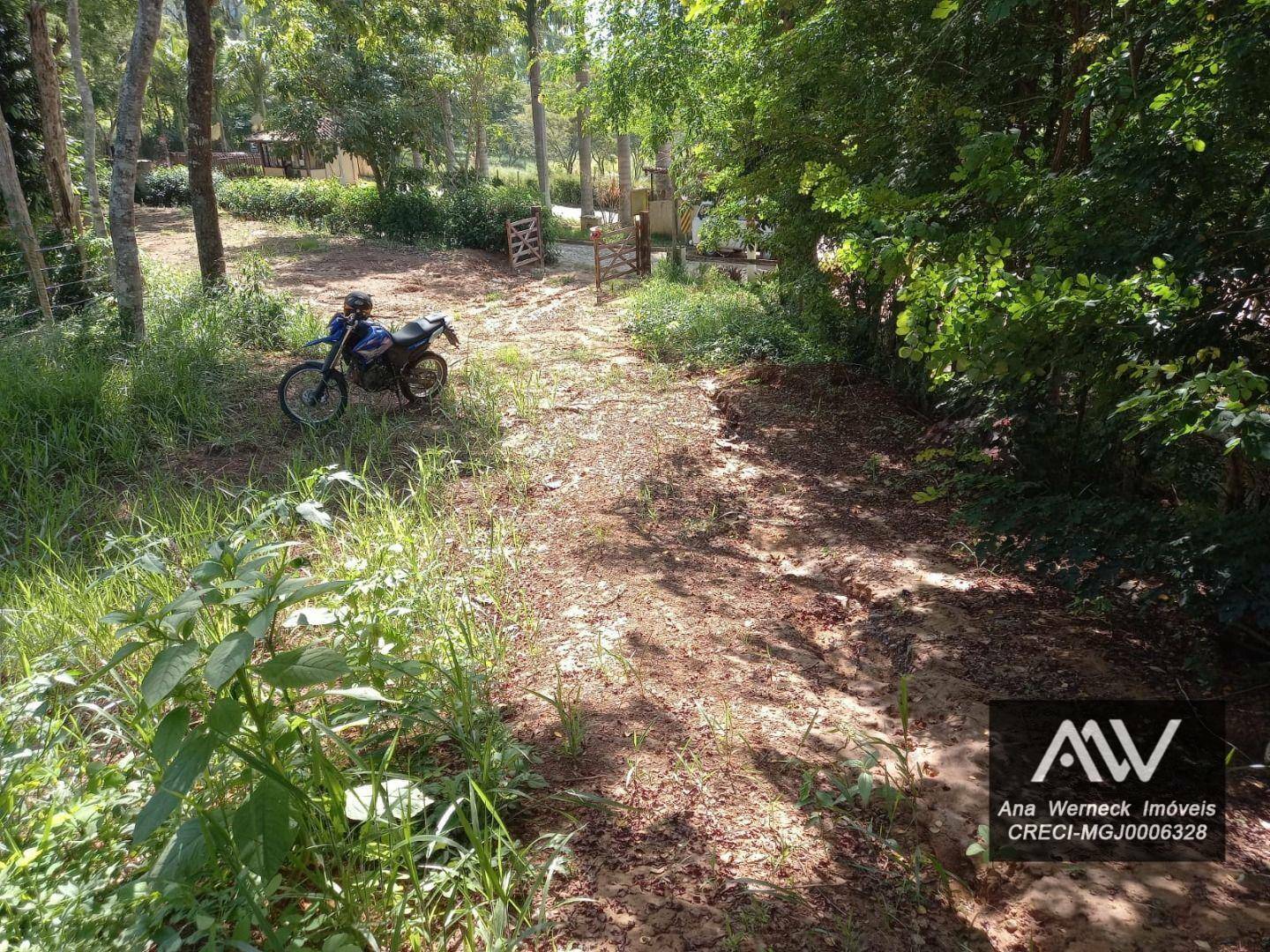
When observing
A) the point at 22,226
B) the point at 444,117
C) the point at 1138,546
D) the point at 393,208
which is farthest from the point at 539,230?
the point at 1138,546

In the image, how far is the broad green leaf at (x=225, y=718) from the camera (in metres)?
1.69

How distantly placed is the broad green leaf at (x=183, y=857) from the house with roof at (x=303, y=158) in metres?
20.4

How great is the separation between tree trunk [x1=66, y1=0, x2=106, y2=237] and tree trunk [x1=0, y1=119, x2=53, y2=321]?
5.03 metres

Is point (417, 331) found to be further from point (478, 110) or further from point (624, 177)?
point (478, 110)

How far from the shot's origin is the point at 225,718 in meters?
1.70

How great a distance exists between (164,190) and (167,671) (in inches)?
1106

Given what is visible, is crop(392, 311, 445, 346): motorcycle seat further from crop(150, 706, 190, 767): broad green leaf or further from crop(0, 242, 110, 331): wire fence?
crop(150, 706, 190, 767): broad green leaf

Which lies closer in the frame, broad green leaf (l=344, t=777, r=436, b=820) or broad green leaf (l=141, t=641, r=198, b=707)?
broad green leaf (l=141, t=641, r=198, b=707)

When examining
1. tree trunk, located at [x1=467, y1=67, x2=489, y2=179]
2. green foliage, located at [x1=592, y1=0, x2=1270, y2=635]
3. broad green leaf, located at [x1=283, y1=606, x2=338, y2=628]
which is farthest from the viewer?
tree trunk, located at [x1=467, y1=67, x2=489, y2=179]

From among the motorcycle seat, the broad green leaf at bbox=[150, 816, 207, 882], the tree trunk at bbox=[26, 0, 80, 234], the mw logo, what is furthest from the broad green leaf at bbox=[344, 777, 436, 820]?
the tree trunk at bbox=[26, 0, 80, 234]

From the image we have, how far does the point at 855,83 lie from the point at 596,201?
31690 mm

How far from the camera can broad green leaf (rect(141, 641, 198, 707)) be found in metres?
1.67

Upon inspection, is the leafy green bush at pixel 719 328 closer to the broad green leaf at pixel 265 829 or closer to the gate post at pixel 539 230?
the gate post at pixel 539 230

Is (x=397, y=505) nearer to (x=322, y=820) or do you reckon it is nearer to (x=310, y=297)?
(x=322, y=820)
